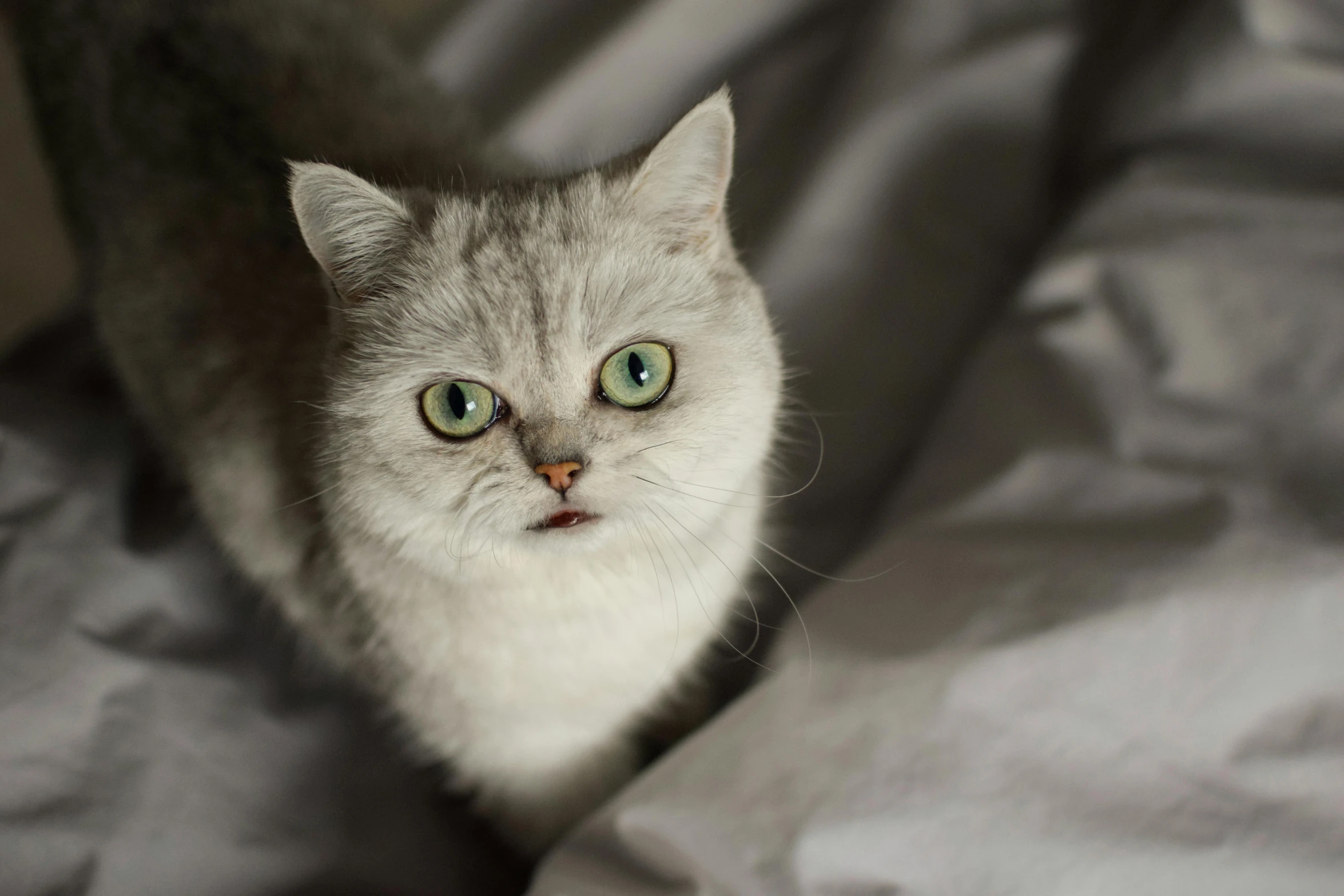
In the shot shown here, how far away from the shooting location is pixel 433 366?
0.88m

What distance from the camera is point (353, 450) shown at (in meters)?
0.91

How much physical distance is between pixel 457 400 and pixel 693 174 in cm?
33

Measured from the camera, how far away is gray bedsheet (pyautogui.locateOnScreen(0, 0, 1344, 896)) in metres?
0.95

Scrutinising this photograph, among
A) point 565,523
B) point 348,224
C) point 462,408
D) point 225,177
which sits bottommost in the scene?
point 565,523

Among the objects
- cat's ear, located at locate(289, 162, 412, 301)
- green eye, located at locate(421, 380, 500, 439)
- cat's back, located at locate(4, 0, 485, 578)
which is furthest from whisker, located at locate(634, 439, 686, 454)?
cat's back, located at locate(4, 0, 485, 578)

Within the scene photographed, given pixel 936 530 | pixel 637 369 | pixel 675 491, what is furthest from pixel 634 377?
pixel 936 530

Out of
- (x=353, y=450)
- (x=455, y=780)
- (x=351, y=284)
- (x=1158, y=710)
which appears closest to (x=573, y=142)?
(x=351, y=284)

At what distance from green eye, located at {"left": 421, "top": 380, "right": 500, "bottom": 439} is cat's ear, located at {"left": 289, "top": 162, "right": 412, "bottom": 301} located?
15 cm

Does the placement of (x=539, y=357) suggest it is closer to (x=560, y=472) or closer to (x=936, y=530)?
(x=560, y=472)

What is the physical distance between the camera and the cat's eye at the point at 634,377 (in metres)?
0.88

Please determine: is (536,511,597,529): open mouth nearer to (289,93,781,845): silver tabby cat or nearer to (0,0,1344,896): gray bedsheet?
(289,93,781,845): silver tabby cat

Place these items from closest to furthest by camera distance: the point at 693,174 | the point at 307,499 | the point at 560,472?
the point at 560,472, the point at 693,174, the point at 307,499

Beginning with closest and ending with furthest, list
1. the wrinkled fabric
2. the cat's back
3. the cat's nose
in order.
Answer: the cat's nose
the wrinkled fabric
the cat's back

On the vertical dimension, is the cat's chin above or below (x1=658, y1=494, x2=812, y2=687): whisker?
above
